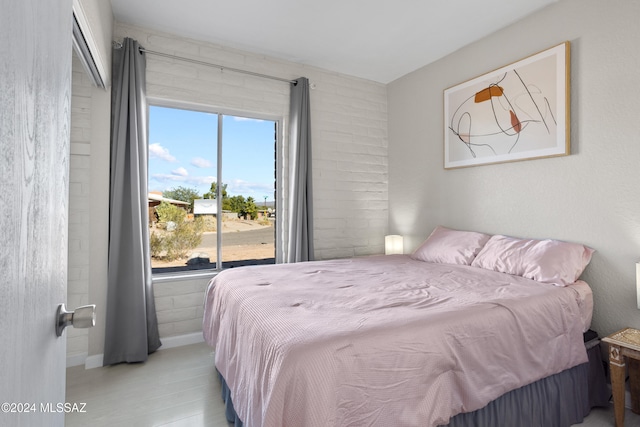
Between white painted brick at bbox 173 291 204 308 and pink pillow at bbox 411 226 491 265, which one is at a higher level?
pink pillow at bbox 411 226 491 265

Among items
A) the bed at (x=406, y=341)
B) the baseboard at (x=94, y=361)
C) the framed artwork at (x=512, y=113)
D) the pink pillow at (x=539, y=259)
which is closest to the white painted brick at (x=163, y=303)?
the baseboard at (x=94, y=361)

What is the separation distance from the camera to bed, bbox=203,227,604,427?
3.89 feet

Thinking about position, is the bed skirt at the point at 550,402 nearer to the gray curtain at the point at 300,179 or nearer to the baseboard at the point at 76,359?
the baseboard at the point at 76,359

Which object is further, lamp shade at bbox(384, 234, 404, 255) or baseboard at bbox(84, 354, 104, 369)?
lamp shade at bbox(384, 234, 404, 255)

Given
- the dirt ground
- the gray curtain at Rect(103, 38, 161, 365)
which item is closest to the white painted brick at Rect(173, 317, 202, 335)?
the gray curtain at Rect(103, 38, 161, 365)

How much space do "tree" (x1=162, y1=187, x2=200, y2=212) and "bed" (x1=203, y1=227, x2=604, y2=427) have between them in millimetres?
1143

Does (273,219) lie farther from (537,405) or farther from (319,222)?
(537,405)

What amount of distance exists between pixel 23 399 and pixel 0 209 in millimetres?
287

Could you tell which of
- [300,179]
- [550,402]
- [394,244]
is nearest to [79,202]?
[300,179]

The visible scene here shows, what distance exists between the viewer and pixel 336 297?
1847 mm

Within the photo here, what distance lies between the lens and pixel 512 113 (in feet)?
9.14

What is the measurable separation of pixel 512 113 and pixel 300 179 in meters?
2.03

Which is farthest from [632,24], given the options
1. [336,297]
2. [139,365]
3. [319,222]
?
[139,365]

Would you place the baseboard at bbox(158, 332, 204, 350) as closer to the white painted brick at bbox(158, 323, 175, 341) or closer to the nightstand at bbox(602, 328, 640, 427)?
the white painted brick at bbox(158, 323, 175, 341)
